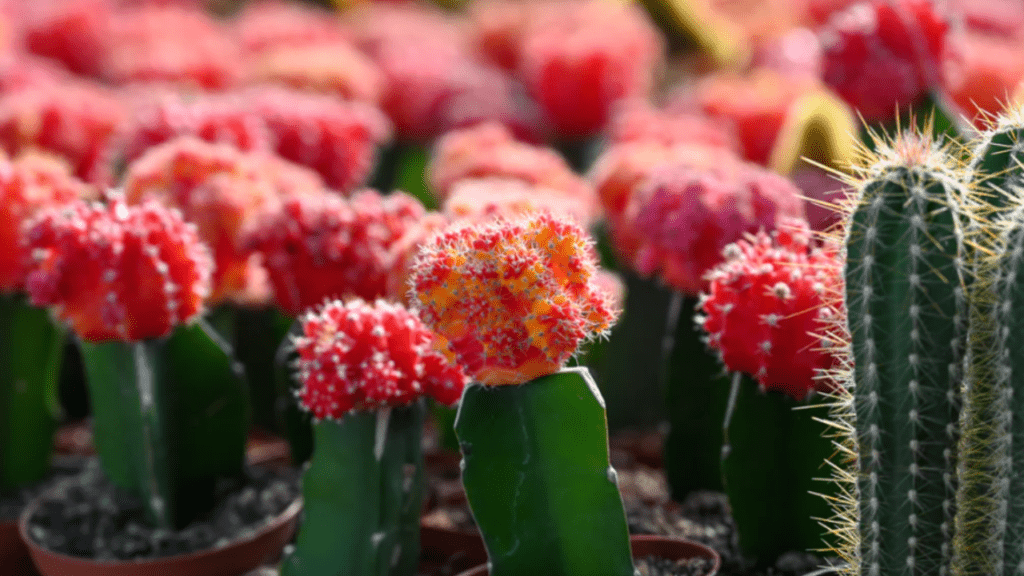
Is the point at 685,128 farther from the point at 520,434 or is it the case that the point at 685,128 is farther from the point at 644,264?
the point at 520,434

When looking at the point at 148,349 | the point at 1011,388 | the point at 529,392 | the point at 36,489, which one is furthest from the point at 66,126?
the point at 1011,388

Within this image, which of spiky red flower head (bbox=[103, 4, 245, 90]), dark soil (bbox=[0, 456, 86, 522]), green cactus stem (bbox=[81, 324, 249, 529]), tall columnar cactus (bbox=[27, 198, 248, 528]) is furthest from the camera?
spiky red flower head (bbox=[103, 4, 245, 90])

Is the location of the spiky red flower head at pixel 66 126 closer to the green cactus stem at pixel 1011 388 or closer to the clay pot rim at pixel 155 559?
the clay pot rim at pixel 155 559

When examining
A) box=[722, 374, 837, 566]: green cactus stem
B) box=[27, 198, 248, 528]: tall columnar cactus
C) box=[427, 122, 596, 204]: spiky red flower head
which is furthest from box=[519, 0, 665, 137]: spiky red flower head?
box=[722, 374, 837, 566]: green cactus stem

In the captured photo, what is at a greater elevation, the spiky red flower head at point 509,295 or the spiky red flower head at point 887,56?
the spiky red flower head at point 887,56

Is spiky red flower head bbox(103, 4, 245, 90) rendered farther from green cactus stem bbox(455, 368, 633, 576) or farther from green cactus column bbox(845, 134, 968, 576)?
green cactus column bbox(845, 134, 968, 576)

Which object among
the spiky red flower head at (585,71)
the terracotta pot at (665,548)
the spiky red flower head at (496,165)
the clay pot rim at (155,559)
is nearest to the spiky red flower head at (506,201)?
the spiky red flower head at (496,165)

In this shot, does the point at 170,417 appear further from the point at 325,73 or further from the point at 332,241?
the point at 325,73
